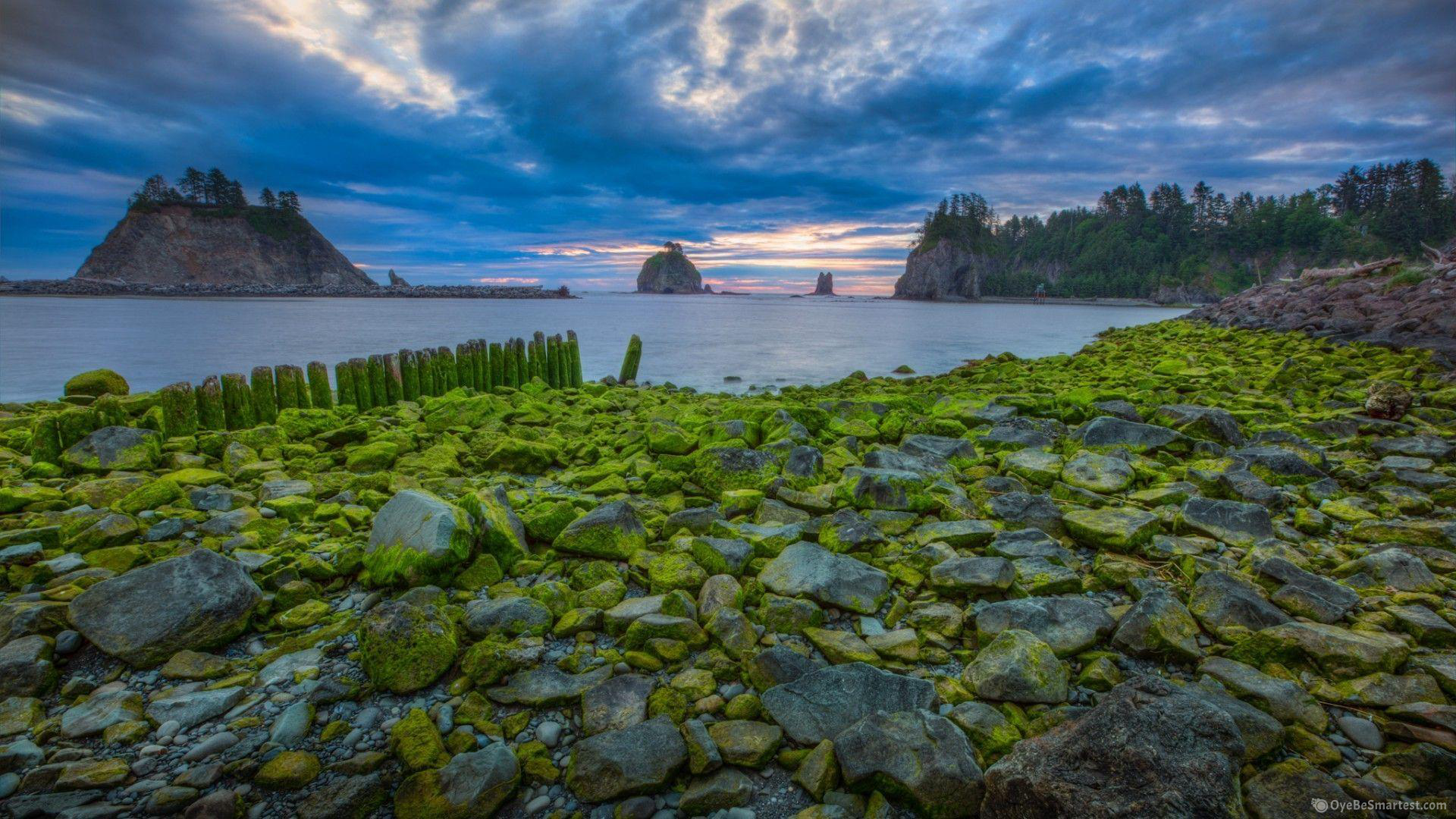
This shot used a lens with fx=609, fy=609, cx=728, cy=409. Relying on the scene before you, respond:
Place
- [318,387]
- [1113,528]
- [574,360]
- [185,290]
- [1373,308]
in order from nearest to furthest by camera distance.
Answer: [1113,528], [318,387], [574,360], [1373,308], [185,290]

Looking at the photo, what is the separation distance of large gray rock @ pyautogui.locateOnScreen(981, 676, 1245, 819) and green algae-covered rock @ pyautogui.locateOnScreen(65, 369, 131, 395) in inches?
459

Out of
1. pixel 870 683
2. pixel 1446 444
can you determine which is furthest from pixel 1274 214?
pixel 870 683

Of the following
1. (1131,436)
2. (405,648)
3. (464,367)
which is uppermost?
(464,367)

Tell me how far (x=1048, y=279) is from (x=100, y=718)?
153m

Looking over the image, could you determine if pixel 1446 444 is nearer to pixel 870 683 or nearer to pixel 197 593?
pixel 870 683

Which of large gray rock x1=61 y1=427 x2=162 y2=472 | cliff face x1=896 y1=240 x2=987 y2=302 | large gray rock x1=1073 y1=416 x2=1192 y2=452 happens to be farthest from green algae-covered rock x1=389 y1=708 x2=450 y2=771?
cliff face x1=896 y1=240 x2=987 y2=302

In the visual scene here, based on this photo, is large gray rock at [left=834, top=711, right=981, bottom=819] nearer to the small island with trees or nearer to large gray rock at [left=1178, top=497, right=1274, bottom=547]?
large gray rock at [left=1178, top=497, right=1274, bottom=547]

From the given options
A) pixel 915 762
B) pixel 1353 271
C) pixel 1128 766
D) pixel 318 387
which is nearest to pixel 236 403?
pixel 318 387

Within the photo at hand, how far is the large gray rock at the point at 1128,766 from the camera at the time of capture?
1.96 m

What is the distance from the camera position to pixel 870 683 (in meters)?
2.82

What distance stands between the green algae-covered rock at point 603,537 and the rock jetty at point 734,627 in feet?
0.11

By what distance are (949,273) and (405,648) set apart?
432 ft

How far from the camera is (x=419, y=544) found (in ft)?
12.4

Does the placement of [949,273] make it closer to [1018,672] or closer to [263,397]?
[263,397]
